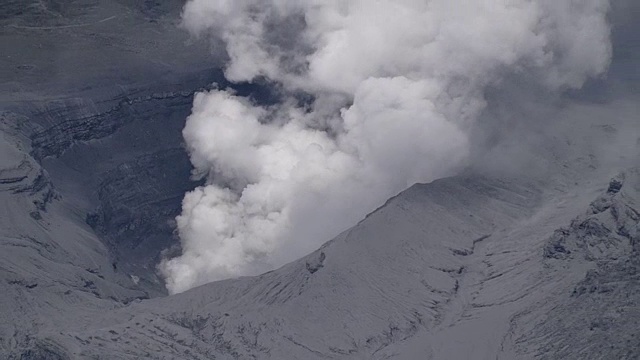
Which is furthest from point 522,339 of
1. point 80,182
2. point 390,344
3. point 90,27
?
point 90,27

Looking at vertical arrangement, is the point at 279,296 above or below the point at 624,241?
above

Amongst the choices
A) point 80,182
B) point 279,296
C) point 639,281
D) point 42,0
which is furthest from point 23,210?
point 639,281

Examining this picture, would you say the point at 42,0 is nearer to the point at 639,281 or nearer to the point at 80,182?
the point at 80,182

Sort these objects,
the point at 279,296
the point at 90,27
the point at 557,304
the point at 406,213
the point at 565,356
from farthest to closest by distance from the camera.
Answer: the point at 90,27 → the point at 406,213 → the point at 279,296 → the point at 557,304 → the point at 565,356

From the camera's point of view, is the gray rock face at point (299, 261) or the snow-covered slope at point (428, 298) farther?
the gray rock face at point (299, 261)

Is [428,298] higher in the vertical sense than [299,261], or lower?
lower

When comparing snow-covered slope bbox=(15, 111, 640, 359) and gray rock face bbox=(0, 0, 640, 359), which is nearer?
snow-covered slope bbox=(15, 111, 640, 359)

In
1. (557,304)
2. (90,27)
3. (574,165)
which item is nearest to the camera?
(557,304)

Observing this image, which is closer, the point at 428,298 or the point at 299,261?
the point at 428,298

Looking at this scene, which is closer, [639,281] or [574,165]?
[639,281]

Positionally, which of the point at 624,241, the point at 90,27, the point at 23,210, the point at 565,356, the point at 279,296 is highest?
the point at 90,27
